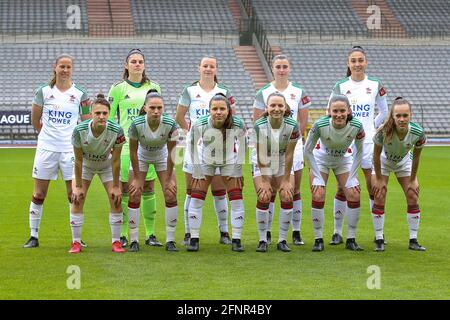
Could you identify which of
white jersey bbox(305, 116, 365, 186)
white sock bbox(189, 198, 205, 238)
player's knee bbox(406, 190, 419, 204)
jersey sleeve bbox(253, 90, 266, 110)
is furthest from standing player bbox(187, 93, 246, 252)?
player's knee bbox(406, 190, 419, 204)

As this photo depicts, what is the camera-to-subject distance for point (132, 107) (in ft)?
34.3

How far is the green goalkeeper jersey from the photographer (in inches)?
411

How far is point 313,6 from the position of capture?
4222cm

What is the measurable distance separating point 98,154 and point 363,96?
3169mm

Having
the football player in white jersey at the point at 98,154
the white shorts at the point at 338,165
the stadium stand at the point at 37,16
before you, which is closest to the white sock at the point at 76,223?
the football player in white jersey at the point at 98,154

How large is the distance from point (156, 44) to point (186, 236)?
28571mm

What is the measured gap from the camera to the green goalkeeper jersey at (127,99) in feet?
34.2

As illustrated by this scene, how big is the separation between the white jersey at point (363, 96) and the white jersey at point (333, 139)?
0.74 metres

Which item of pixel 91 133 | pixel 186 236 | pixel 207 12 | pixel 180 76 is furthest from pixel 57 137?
pixel 207 12

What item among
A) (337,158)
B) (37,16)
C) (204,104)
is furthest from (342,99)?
(37,16)

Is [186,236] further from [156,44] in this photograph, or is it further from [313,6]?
[313,6]

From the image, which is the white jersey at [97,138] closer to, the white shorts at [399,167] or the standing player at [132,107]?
the standing player at [132,107]

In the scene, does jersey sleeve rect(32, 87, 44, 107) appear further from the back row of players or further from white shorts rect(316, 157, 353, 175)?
white shorts rect(316, 157, 353, 175)

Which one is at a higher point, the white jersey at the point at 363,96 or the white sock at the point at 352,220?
the white jersey at the point at 363,96
